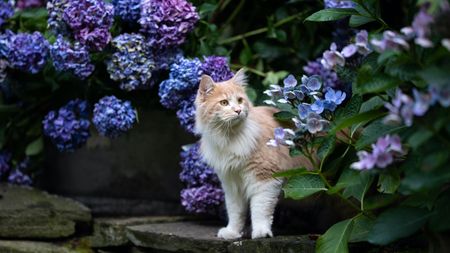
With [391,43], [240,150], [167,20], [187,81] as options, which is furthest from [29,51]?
[391,43]

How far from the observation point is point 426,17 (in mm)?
1631

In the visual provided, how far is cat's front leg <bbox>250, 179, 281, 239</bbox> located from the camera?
2652 mm

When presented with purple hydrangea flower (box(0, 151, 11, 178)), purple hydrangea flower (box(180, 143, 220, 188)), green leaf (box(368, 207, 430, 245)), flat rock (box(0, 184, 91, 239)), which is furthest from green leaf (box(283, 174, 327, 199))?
purple hydrangea flower (box(0, 151, 11, 178))

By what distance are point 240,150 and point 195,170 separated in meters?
0.41

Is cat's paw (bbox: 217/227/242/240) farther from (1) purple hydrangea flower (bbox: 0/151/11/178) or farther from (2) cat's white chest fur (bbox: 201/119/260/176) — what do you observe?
(1) purple hydrangea flower (bbox: 0/151/11/178)

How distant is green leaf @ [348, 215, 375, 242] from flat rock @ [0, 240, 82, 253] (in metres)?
1.34

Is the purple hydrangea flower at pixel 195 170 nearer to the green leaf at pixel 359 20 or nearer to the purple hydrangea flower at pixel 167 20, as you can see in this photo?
the purple hydrangea flower at pixel 167 20

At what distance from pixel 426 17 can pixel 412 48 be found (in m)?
0.17

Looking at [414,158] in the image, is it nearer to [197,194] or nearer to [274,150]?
[274,150]

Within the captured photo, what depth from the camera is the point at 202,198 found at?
9.83 feet

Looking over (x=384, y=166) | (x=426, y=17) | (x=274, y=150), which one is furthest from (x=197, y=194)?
(x=426, y=17)

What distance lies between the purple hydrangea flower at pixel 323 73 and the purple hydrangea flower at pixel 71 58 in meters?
1.03

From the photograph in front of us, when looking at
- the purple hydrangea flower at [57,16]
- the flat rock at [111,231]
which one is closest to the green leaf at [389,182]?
the flat rock at [111,231]

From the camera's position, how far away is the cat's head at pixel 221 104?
263 cm
